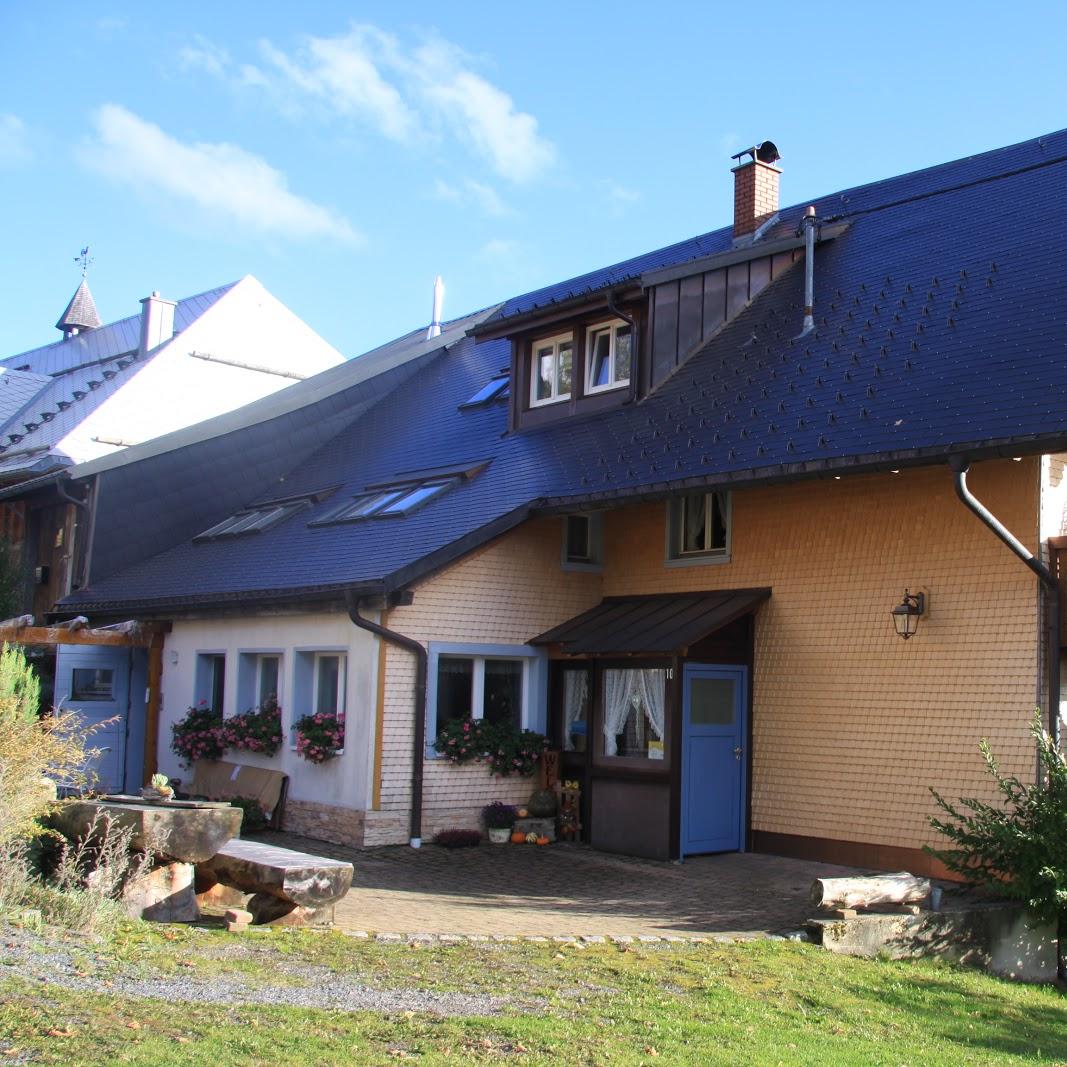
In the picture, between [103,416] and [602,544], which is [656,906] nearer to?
[602,544]

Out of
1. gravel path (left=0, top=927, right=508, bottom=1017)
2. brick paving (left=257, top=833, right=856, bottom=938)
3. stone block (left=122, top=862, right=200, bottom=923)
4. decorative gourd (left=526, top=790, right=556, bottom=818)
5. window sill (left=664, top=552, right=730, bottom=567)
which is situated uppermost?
window sill (left=664, top=552, right=730, bottom=567)

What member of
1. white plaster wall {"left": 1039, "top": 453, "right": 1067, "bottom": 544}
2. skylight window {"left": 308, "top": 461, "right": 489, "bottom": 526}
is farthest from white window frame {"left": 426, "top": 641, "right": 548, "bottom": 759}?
white plaster wall {"left": 1039, "top": 453, "right": 1067, "bottom": 544}

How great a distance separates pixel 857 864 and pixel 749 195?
10.3m

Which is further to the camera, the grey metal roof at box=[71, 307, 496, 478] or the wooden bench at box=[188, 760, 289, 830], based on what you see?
the grey metal roof at box=[71, 307, 496, 478]

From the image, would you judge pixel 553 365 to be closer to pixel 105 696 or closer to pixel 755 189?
pixel 755 189

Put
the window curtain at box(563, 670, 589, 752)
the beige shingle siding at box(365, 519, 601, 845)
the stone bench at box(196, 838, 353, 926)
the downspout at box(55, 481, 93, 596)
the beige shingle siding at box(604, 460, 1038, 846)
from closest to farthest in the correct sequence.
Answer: the stone bench at box(196, 838, 353, 926) → the beige shingle siding at box(604, 460, 1038, 846) → the beige shingle siding at box(365, 519, 601, 845) → the window curtain at box(563, 670, 589, 752) → the downspout at box(55, 481, 93, 596)

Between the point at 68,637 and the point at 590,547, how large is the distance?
7557 millimetres

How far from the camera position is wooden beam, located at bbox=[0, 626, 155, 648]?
17.3 meters

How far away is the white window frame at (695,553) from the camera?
14125mm

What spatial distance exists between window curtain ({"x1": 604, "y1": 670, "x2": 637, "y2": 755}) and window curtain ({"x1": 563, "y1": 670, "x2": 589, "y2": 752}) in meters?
0.82

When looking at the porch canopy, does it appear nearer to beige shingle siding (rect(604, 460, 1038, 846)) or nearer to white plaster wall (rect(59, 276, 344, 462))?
Answer: beige shingle siding (rect(604, 460, 1038, 846))

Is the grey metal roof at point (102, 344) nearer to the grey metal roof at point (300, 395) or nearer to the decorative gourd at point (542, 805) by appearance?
the grey metal roof at point (300, 395)

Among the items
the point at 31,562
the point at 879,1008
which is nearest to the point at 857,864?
the point at 879,1008

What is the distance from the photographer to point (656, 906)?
10.6 meters
